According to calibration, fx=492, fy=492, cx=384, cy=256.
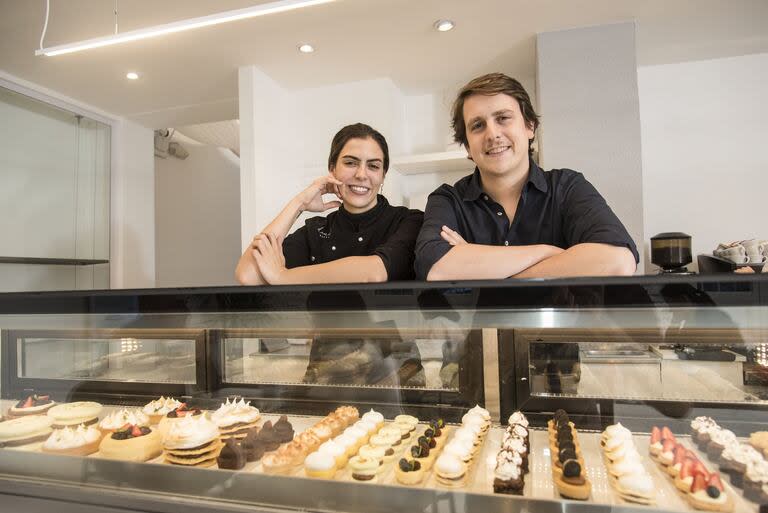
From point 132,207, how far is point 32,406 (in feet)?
15.7

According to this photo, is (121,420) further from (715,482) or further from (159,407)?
(715,482)

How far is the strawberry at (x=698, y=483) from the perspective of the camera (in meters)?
1.00

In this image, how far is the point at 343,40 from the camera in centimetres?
413

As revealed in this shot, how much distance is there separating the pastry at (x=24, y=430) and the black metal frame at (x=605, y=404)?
1.36 metres

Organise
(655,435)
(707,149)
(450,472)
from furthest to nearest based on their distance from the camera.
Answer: (707,149), (655,435), (450,472)

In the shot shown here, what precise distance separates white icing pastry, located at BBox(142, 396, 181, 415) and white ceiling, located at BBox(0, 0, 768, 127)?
2982mm

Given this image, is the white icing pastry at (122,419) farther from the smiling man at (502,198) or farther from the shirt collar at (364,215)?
the shirt collar at (364,215)

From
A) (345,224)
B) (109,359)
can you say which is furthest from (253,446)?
(345,224)

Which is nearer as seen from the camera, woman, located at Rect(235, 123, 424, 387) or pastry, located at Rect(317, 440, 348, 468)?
pastry, located at Rect(317, 440, 348, 468)

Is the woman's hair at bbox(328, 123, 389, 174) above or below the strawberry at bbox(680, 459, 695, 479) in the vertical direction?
above

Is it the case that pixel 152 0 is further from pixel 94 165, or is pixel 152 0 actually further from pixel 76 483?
pixel 76 483

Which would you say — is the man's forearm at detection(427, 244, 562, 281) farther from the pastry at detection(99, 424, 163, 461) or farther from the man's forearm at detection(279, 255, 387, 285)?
the pastry at detection(99, 424, 163, 461)

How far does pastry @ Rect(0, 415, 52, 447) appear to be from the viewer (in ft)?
4.69

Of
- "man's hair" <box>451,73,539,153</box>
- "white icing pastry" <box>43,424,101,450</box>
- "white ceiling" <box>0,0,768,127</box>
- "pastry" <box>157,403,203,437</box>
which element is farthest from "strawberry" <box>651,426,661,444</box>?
"white ceiling" <box>0,0,768,127</box>
